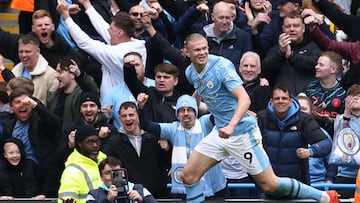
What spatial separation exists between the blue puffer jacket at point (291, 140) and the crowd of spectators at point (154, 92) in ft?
0.04

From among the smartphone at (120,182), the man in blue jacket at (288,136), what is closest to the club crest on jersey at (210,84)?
the man in blue jacket at (288,136)

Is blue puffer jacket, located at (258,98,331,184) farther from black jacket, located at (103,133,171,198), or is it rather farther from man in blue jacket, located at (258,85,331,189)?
black jacket, located at (103,133,171,198)

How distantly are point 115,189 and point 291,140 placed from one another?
2435 mm

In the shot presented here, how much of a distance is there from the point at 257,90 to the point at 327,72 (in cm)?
86

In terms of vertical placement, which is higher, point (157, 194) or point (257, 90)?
point (257, 90)

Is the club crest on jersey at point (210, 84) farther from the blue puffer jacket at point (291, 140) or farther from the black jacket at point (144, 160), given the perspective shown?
the black jacket at point (144, 160)

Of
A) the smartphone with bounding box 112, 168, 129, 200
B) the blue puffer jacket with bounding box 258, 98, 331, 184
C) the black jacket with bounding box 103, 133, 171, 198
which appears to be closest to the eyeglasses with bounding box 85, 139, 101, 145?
the black jacket with bounding box 103, 133, 171, 198

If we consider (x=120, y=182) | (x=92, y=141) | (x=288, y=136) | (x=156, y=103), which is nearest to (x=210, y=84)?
(x=288, y=136)

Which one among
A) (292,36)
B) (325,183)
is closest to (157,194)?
(325,183)

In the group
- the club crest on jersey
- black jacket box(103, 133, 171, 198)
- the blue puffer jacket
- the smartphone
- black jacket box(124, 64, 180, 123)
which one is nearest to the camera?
the smartphone

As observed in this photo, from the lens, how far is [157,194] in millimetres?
14492

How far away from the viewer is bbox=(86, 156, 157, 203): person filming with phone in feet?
41.7

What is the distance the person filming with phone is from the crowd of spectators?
15 millimetres

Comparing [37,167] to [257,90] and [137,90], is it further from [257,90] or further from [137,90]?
[257,90]
